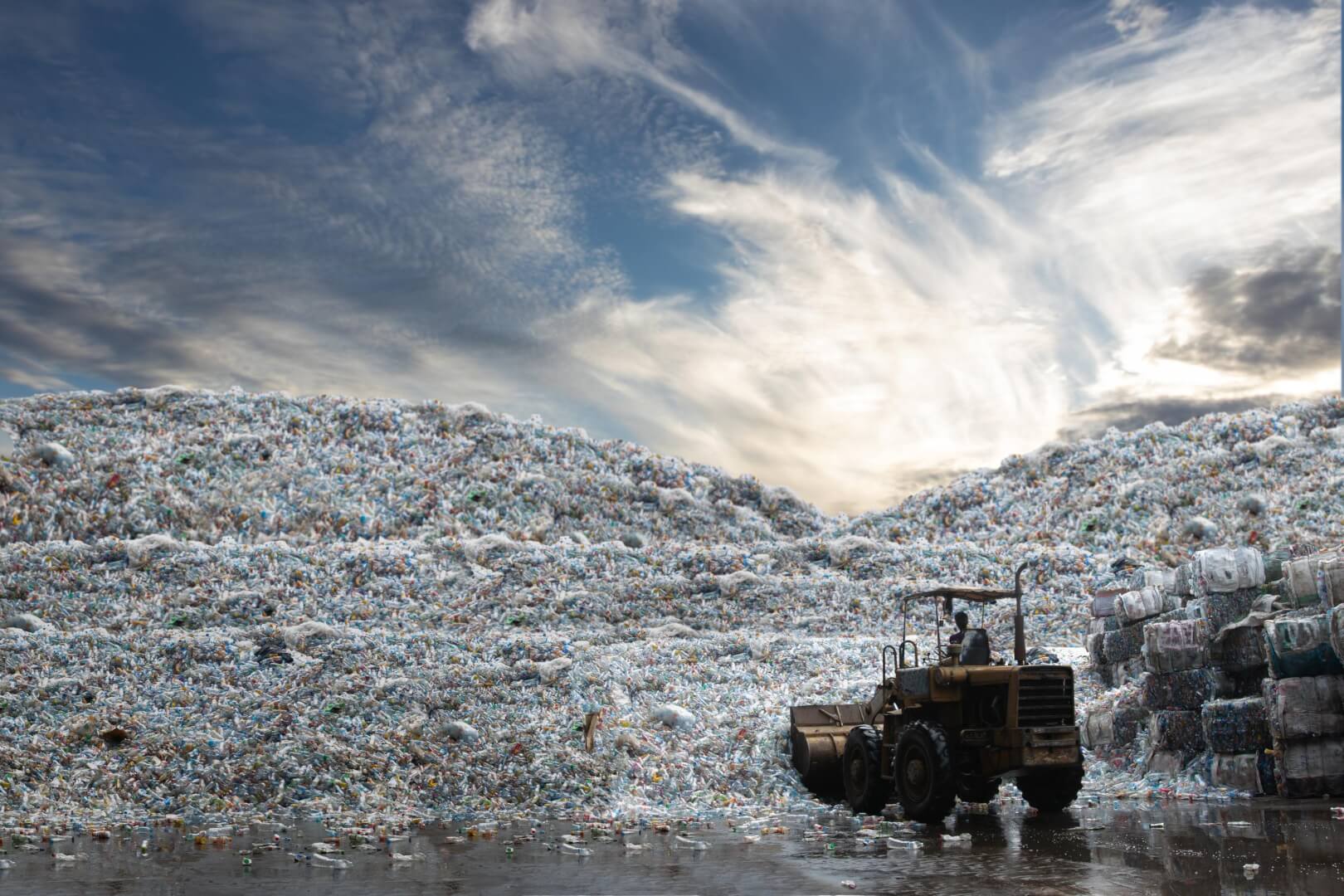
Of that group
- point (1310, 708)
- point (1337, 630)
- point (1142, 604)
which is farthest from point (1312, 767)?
point (1142, 604)

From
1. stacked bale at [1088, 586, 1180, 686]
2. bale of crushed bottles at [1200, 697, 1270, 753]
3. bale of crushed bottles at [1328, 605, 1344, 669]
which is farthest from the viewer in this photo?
stacked bale at [1088, 586, 1180, 686]

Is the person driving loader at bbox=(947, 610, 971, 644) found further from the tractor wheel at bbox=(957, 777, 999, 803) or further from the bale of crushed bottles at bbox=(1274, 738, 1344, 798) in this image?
the bale of crushed bottles at bbox=(1274, 738, 1344, 798)

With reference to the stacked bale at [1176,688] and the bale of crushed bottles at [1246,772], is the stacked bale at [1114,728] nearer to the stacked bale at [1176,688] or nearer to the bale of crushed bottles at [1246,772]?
the stacked bale at [1176,688]

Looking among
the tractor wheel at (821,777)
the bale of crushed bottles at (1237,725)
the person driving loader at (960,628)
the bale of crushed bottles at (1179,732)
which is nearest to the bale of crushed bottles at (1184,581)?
the bale of crushed bottles at (1179,732)

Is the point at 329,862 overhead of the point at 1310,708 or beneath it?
beneath

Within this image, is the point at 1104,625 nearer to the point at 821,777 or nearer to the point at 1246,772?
the point at 1246,772

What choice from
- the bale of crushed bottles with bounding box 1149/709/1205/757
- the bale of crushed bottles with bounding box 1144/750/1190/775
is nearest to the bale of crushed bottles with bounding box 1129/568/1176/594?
the bale of crushed bottles with bounding box 1149/709/1205/757

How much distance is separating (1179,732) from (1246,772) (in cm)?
107

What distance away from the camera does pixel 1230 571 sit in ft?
43.6

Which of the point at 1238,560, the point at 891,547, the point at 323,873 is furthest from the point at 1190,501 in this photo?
the point at 323,873

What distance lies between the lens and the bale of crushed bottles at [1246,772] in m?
11.7

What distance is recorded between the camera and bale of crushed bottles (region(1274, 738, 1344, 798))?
11188 millimetres

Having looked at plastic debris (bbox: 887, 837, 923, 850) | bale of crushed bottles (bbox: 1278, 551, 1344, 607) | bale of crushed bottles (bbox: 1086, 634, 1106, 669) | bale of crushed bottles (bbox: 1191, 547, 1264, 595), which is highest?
bale of crushed bottles (bbox: 1191, 547, 1264, 595)

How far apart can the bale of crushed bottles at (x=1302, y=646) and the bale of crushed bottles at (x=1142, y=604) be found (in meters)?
3.13
